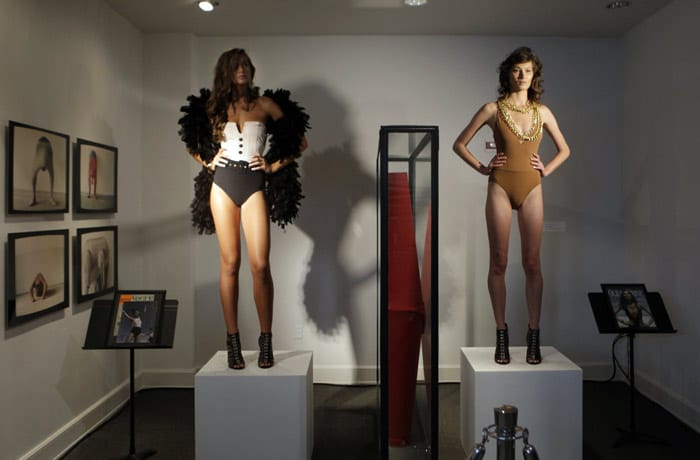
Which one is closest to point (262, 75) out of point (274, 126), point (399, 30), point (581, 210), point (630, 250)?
point (399, 30)

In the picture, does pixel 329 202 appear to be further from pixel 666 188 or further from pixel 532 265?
pixel 666 188

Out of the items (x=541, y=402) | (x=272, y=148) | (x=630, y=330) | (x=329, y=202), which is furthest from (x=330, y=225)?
(x=630, y=330)

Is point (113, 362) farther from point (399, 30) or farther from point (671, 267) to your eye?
point (671, 267)

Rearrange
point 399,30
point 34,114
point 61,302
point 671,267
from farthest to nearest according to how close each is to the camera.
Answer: point 399,30
point 671,267
point 61,302
point 34,114

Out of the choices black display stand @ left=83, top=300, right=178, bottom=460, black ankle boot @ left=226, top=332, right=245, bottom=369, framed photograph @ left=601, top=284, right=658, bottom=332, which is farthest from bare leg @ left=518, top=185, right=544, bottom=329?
black display stand @ left=83, top=300, right=178, bottom=460

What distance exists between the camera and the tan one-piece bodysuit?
302 centimetres

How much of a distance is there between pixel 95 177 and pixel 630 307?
11.0 ft

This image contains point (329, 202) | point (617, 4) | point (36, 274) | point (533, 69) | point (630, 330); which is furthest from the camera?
point (329, 202)

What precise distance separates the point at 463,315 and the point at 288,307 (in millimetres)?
1371

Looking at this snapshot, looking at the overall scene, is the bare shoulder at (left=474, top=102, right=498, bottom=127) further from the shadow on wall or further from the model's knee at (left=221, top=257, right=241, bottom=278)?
the model's knee at (left=221, top=257, right=241, bottom=278)

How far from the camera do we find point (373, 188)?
437 cm

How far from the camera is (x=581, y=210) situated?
442 centimetres

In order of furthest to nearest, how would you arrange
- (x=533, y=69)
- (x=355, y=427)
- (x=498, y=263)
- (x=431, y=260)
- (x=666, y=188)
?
(x=666, y=188) → (x=355, y=427) → (x=498, y=263) → (x=533, y=69) → (x=431, y=260)

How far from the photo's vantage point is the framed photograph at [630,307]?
3.23 metres
